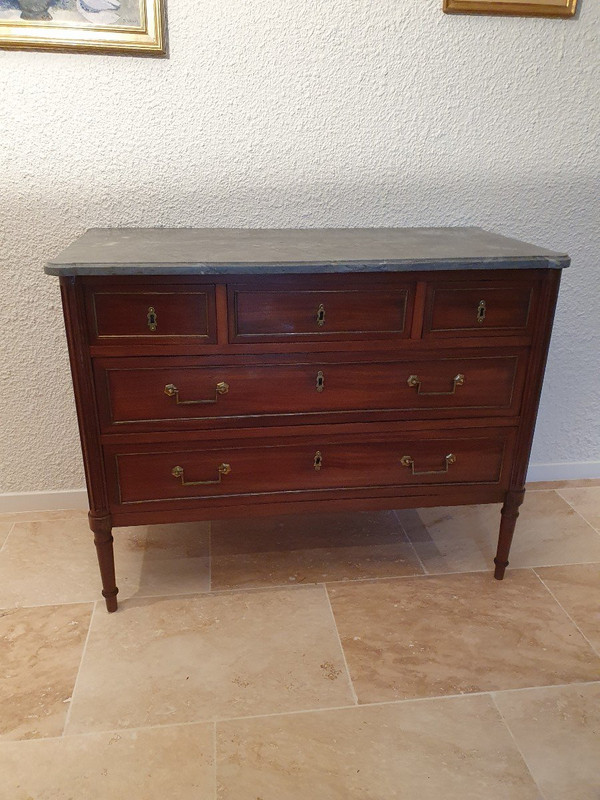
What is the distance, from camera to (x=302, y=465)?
5.66ft

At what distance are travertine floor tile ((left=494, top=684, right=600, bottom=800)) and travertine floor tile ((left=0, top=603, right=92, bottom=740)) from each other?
1.09 metres

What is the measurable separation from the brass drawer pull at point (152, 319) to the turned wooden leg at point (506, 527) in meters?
1.13

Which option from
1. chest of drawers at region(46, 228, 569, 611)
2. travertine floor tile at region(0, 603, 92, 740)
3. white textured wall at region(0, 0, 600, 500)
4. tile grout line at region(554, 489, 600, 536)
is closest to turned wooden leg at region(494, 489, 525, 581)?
chest of drawers at region(46, 228, 569, 611)

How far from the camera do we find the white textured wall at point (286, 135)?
6.12ft

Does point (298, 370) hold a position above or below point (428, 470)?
above

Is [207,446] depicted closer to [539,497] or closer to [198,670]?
[198,670]

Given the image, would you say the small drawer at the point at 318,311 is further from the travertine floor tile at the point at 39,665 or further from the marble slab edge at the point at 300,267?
the travertine floor tile at the point at 39,665

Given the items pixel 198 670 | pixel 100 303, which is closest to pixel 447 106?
pixel 100 303

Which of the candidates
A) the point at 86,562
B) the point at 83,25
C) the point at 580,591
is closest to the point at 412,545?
the point at 580,591

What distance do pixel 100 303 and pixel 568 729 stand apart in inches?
59.5

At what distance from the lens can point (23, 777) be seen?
4.41 feet

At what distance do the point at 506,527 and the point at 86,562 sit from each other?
1355 millimetres

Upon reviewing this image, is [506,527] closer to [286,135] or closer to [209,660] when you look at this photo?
[209,660]

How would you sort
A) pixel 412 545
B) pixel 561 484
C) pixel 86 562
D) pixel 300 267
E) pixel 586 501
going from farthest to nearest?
pixel 561 484
pixel 586 501
pixel 412 545
pixel 86 562
pixel 300 267
